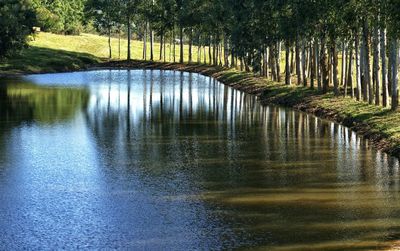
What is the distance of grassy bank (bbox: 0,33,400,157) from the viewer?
5049 cm

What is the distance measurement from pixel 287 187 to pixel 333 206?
418 centimetres

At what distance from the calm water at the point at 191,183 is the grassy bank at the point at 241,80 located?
1.86 m

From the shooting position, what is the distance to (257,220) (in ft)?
95.9

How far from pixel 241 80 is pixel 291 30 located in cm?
2798

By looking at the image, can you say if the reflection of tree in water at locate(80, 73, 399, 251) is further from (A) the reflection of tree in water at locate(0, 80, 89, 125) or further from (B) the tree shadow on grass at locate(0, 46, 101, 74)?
(B) the tree shadow on grass at locate(0, 46, 101, 74)

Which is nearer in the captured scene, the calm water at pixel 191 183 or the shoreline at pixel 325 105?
the calm water at pixel 191 183

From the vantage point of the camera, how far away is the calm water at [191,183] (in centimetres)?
2708

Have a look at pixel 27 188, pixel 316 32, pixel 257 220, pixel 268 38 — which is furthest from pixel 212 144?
pixel 268 38

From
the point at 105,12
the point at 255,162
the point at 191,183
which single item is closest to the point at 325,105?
the point at 255,162

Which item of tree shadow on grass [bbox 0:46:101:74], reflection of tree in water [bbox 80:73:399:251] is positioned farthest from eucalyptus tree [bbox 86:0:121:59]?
reflection of tree in water [bbox 80:73:399:251]

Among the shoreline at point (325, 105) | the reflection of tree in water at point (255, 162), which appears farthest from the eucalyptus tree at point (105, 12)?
the reflection of tree in water at point (255, 162)

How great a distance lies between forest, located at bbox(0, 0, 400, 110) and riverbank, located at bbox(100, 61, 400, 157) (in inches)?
66.3

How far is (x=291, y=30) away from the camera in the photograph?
7962 centimetres

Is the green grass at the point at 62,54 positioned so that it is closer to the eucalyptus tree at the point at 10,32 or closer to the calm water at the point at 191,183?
the eucalyptus tree at the point at 10,32
